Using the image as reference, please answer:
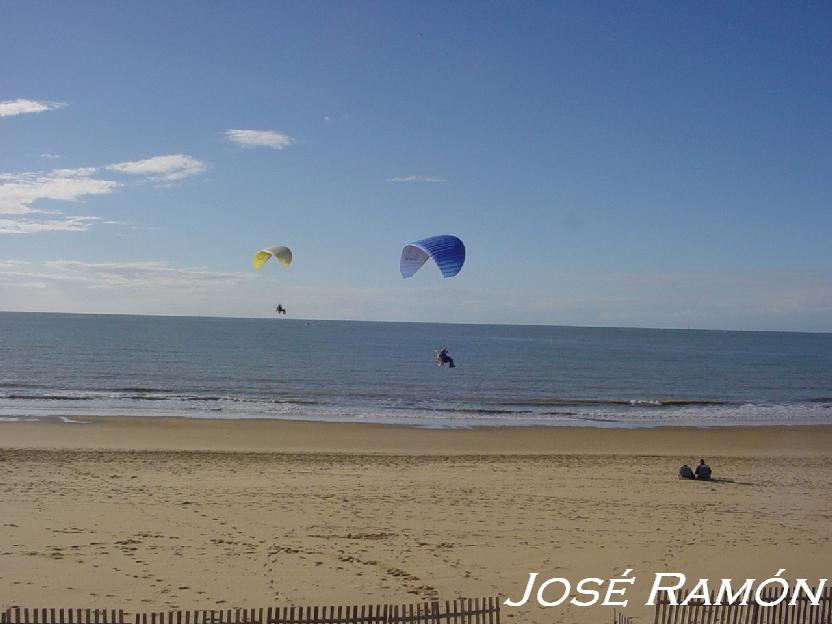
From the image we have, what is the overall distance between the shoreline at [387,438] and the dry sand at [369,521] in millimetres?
339

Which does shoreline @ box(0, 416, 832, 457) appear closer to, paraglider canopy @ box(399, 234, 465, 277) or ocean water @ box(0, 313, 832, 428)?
ocean water @ box(0, 313, 832, 428)

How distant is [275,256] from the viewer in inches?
1052

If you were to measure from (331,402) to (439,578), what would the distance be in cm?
2802

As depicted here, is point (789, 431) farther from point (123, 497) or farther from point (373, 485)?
point (123, 497)

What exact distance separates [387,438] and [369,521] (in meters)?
12.8

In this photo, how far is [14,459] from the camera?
19.8 metres

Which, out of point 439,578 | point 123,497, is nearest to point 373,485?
point 123,497

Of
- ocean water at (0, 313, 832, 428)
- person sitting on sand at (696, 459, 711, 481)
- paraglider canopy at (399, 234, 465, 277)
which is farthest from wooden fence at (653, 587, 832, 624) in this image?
ocean water at (0, 313, 832, 428)

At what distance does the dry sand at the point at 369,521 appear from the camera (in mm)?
10930

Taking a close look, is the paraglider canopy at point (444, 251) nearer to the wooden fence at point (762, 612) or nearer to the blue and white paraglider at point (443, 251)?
the blue and white paraglider at point (443, 251)

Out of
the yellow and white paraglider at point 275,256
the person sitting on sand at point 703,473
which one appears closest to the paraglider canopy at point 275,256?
the yellow and white paraglider at point 275,256

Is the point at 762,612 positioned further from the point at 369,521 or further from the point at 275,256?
the point at 275,256

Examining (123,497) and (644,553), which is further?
(123,497)

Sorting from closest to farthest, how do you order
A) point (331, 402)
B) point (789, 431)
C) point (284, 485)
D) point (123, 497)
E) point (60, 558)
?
point (60, 558)
point (123, 497)
point (284, 485)
point (789, 431)
point (331, 402)
